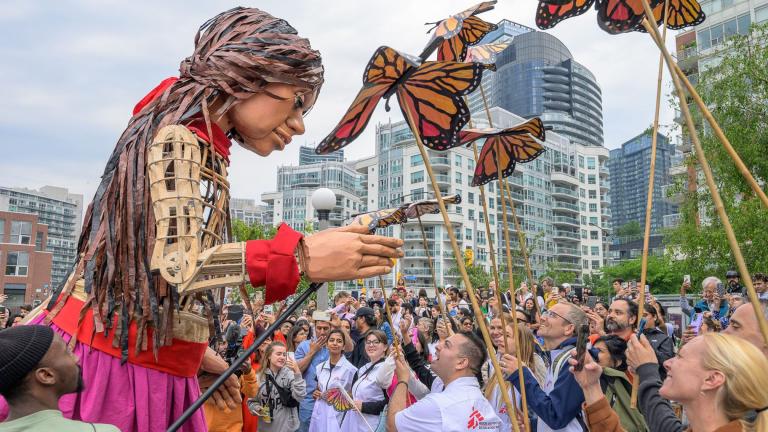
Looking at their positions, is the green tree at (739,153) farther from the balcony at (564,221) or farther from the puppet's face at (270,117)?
the balcony at (564,221)

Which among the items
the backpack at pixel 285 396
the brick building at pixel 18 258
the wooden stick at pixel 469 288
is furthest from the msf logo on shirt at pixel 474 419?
the brick building at pixel 18 258

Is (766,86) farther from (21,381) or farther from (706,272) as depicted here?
(21,381)

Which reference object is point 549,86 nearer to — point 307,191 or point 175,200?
point 307,191

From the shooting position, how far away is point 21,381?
187cm

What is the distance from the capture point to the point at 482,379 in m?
5.70

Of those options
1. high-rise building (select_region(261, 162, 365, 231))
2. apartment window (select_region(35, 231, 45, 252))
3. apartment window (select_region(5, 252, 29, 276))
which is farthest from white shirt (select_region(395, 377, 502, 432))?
high-rise building (select_region(261, 162, 365, 231))

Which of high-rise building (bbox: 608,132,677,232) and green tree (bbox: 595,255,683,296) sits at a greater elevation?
high-rise building (bbox: 608,132,677,232)

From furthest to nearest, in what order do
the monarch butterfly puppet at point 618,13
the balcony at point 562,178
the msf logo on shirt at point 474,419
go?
the balcony at point 562,178, the msf logo on shirt at point 474,419, the monarch butterfly puppet at point 618,13

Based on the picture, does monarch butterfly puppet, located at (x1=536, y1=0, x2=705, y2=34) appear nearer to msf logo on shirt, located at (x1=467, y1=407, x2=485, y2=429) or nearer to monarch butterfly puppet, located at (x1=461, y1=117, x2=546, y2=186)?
monarch butterfly puppet, located at (x1=461, y1=117, x2=546, y2=186)

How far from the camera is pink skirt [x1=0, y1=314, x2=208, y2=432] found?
6.69 ft

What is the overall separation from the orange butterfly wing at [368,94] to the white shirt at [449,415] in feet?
6.34

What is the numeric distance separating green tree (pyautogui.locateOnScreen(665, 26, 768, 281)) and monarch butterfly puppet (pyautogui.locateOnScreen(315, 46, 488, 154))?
13876mm

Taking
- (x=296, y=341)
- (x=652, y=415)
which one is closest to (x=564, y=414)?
(x=652, y=415)

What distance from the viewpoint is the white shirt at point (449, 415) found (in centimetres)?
381
